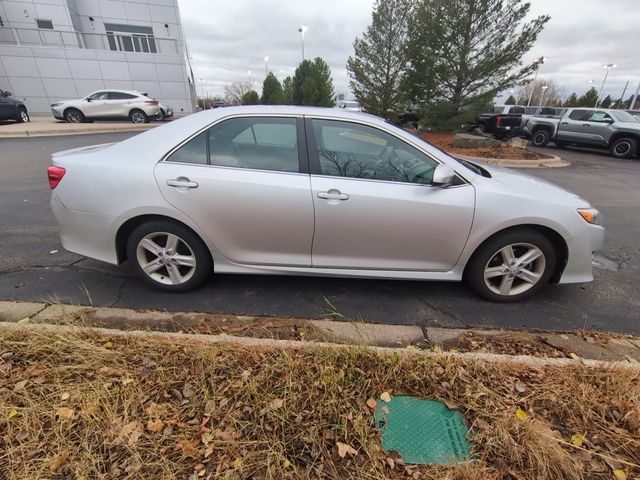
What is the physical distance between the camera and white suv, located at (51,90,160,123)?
55.7 ft

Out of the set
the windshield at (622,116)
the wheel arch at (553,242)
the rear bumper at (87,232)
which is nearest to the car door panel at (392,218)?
the wheel arch at (553,242)

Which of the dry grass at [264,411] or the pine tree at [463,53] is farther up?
the pine tree at [463,53]

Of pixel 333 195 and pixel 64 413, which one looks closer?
pixel 64 413

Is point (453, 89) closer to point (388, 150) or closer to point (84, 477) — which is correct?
point (388, 150)

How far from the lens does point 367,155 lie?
9.33ft

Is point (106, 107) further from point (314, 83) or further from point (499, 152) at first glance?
point (499, 152)

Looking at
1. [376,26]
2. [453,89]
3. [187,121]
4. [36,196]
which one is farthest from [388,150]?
[376,26]

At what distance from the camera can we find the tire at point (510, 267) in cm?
282

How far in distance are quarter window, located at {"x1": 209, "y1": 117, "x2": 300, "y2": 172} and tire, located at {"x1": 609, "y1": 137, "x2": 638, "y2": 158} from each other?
15.2 m

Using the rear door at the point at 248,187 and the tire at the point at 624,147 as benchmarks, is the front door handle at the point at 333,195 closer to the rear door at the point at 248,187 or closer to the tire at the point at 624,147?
the rear door at the point at 248,187

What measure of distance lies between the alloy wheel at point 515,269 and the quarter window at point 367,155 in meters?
0.95

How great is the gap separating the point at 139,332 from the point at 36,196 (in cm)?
506

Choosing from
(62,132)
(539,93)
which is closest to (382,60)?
(62,132)

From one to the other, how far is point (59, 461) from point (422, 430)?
69.7 inches
